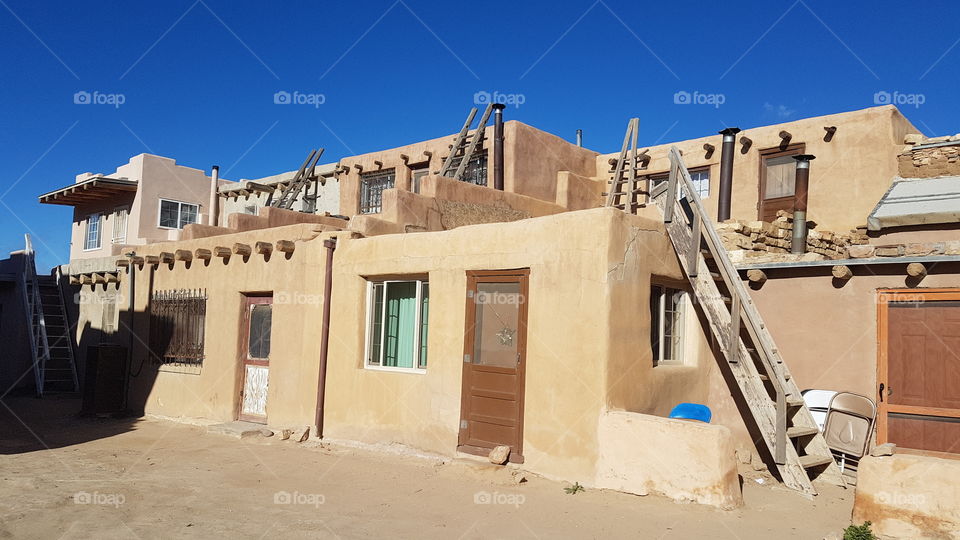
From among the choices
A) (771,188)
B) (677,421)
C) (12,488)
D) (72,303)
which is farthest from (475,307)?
(72,303)

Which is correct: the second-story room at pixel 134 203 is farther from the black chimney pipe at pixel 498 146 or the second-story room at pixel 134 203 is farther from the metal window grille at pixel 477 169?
the black chimney pipe at pixel 498 146

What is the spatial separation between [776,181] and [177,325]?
12.8m

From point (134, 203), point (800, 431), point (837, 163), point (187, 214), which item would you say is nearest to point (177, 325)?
point (800, 431)

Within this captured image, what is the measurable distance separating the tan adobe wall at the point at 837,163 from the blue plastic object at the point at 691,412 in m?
7.68

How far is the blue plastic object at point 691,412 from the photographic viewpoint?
8141 mm

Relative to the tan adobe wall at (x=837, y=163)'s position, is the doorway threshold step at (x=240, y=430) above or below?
below

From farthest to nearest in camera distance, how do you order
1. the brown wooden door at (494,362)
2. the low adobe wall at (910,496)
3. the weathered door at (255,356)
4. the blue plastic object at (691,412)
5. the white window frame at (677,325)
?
the weathered door at (255,356) → the white window frame at (677,325) → the brown wooden door at (494,362) → the blue plastic object at (691,412) → the low adobe wall at (910,496)

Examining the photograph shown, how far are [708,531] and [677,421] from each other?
1.18 meters

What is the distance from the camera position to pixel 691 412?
323 inches

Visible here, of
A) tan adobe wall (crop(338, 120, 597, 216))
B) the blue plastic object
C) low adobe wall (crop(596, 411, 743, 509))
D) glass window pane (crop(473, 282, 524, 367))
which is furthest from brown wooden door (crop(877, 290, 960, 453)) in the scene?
tan adobe wall (crop(338, 120, 597, 216))

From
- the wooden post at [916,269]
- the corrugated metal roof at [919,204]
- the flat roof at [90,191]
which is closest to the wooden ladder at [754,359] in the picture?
the wooden post at [916,269]

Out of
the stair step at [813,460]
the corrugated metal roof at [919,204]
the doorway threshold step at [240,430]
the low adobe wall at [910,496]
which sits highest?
the corrugated metal roof at [919,204]

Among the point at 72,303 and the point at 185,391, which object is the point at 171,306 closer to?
the point at 185,391

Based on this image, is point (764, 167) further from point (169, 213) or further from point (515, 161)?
point (169, 213)
